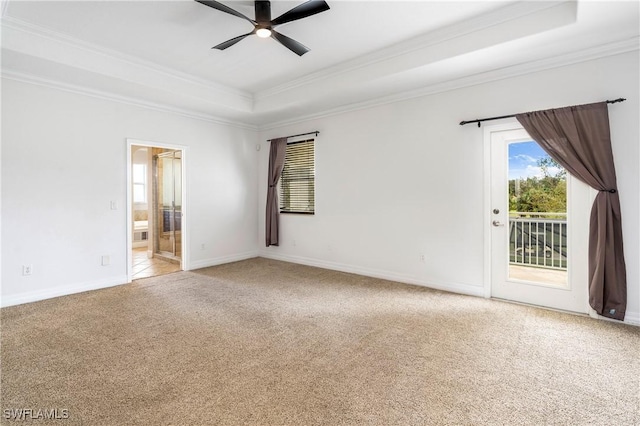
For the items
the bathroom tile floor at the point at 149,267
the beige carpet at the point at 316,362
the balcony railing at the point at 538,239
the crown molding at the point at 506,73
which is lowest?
the beige carpet at the point at 316,362

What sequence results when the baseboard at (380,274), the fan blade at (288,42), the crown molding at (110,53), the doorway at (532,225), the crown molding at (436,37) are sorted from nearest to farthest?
1. the crown molding at (436,37)
2. the fan blade at (288,42)
3. the crown molding at (110,53)
4. the doorway at (532,225)
5. the baseboard at (380,274)

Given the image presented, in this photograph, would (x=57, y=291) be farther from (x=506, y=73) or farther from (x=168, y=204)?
(x=506, y=73)

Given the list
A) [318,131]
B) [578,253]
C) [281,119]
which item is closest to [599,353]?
[578,253]

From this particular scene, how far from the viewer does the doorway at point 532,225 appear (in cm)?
334

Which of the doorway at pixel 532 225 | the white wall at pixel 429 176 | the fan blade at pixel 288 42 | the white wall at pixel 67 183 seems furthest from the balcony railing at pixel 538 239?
the white wall at pixel 67 183

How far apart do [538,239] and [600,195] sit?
2.40ft

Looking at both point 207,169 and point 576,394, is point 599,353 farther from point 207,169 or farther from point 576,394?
point 207,169

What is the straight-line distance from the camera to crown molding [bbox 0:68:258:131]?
3702mm

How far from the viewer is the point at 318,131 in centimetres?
556

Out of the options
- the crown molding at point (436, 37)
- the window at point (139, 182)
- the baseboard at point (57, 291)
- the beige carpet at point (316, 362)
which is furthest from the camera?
the window at point (139, 182)

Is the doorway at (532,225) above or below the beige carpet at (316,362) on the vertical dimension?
above

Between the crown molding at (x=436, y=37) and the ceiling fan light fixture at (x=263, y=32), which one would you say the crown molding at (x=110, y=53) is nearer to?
the crown molding at (x=436, y=37)

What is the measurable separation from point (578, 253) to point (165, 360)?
13.7 ft

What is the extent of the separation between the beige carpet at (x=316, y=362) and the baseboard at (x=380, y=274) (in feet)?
0.77
